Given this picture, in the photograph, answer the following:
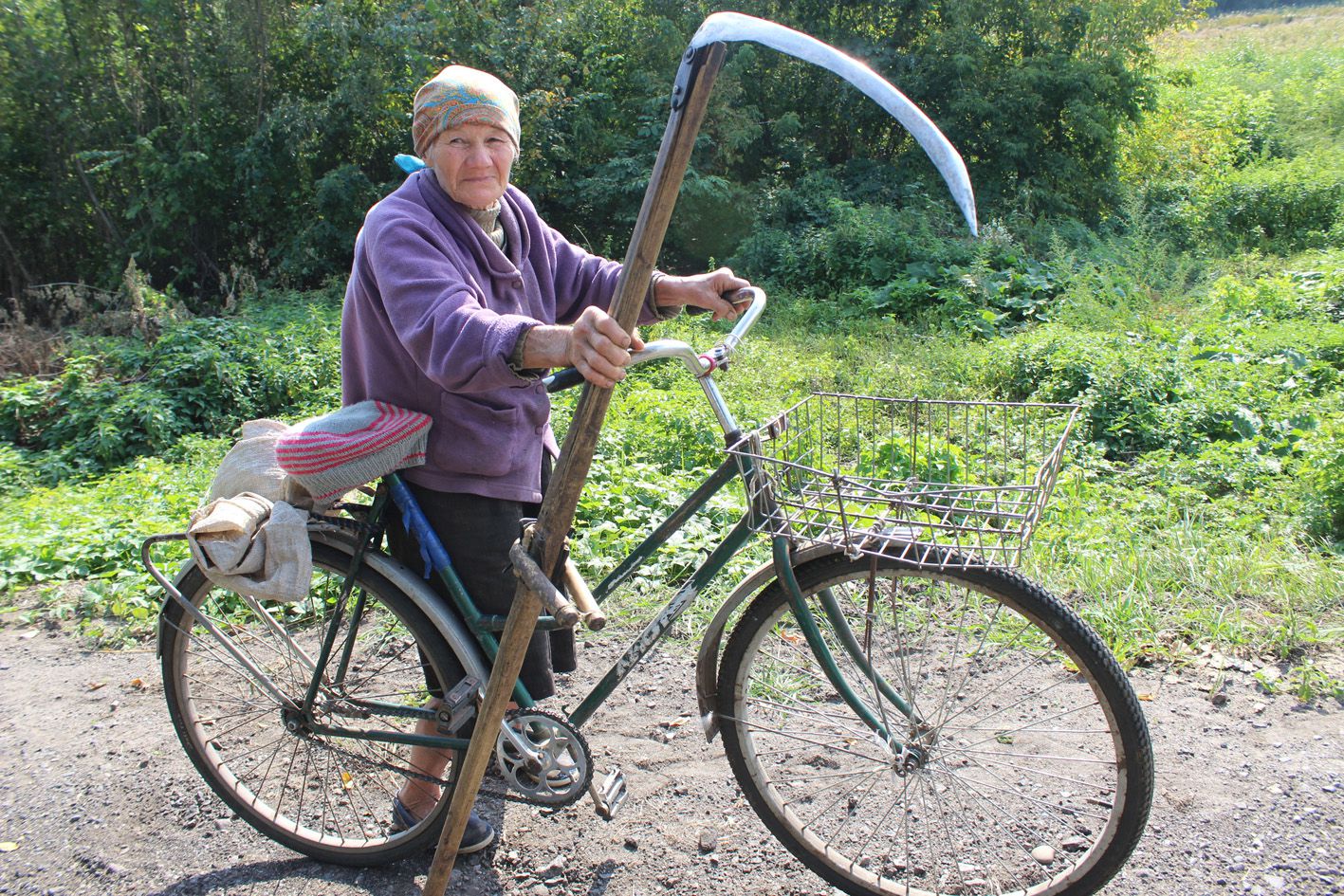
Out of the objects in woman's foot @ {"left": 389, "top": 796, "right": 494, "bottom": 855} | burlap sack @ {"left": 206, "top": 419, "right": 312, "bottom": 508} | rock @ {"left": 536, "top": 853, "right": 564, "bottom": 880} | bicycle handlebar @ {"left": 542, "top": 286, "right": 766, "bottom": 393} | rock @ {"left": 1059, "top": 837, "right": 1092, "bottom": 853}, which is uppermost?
bicycle handlebar @ {"left": 542, "top": 286, "right": 766, "bottom": 393}

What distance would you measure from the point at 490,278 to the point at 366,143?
10.5 meters

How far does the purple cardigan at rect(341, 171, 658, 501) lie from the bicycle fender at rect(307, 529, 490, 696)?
24 cm

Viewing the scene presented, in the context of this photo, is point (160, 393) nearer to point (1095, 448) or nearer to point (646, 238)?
point (1095, 448)

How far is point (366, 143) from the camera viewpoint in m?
11.8

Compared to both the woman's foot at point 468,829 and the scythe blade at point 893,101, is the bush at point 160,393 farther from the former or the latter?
the scythe blade at point 893,101

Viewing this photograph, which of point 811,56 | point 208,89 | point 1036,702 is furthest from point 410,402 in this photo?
point 208,89

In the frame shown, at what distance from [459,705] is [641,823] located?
2.30 ft

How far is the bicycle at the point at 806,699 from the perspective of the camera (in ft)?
6.97

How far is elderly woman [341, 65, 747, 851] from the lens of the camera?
6.51 feet

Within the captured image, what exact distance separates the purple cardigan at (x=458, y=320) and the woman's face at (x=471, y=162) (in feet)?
0.11

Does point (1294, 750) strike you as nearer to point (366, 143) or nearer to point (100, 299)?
point (100, 299)

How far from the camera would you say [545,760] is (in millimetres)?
2475

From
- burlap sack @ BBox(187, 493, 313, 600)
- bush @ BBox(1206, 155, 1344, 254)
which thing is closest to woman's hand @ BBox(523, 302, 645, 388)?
burlap sack @ BBox(187, 493, 313, 600)

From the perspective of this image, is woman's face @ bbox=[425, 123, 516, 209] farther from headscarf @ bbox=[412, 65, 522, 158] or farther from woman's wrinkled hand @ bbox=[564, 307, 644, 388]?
woman's wrinkled hand @ bbox=[564, 307, 644, 388]
